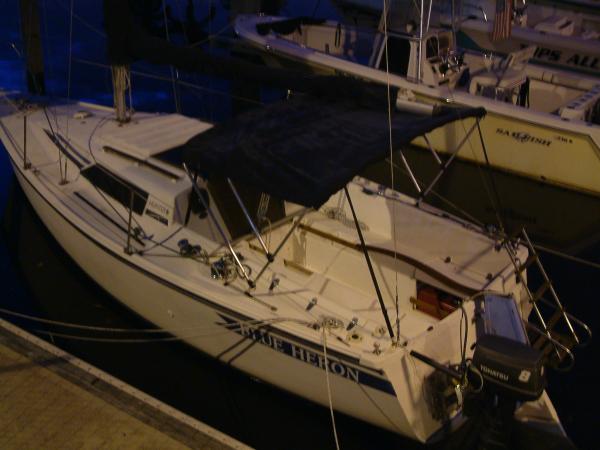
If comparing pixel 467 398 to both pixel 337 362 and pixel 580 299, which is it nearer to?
pixel 337 362

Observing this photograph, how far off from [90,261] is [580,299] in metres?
6.65

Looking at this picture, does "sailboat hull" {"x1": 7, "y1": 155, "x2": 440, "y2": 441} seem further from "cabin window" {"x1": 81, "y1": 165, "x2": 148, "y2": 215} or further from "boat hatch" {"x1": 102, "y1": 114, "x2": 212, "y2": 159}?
"boat hatch" {"x1": 102, "y1": 114, "x2": 212, "y2": 159}

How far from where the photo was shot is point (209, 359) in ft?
23.9

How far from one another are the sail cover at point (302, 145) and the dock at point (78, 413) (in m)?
2.16

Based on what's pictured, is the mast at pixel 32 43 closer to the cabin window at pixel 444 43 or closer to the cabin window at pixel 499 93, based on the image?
the cabin window at pixel 444 43

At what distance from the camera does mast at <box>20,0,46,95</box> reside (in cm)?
1132

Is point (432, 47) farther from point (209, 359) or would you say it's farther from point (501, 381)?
point (501, 381)

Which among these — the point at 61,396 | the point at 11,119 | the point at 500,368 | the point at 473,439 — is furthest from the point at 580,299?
the point at 11,119

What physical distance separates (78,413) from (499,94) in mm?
10243

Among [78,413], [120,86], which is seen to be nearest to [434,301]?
[78,413]

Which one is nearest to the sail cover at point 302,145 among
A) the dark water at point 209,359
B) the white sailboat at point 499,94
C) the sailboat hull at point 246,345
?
the sailboat hull at point 246,345

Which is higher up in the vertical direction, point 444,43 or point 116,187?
point 444,43

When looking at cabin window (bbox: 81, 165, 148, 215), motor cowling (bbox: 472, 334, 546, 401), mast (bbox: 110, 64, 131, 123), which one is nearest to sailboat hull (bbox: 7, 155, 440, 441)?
cabin window (bbox: 81, 165, 148, 215)

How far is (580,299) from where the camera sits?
359 inches
